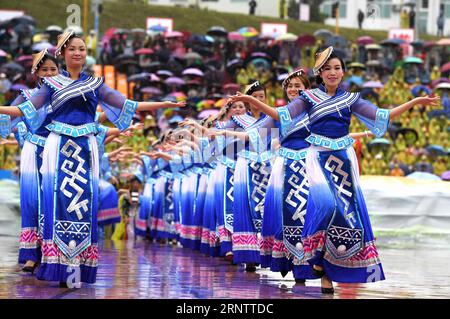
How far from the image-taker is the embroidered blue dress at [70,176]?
9.91 metres

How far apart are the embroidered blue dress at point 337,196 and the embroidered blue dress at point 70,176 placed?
1.60 meters

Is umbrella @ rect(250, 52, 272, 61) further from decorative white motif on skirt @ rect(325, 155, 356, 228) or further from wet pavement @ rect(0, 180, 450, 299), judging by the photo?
decorative white motif on skirt @ rect(325, 155, 356, 228)

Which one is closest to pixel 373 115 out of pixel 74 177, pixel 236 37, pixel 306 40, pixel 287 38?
pixel 74 177

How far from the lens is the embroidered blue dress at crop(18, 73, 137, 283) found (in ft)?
32.5

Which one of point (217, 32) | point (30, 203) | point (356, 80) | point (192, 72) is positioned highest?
point (217, 32)

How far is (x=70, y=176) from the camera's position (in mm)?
10016

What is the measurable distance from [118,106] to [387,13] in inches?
1700

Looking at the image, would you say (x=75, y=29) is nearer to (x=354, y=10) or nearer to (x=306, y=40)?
(x=306, y=40)

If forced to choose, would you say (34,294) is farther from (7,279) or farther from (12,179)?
(12,179)

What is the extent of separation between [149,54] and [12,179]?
1566 centimetres

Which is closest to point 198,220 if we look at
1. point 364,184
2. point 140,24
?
point 364,184

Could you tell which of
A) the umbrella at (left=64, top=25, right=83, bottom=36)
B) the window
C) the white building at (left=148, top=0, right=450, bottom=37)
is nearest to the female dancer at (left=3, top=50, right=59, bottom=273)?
the umbrella at (left=64, top=25, right=83, bottom=36)

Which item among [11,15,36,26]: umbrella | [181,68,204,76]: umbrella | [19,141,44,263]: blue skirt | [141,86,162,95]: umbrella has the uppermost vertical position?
[11,15,36,26]: umbrella
